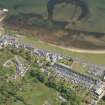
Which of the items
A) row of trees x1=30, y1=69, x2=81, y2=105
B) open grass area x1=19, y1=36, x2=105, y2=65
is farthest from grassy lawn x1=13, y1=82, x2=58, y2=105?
open grass area x1=19, y1=36, x2=105, y2=65

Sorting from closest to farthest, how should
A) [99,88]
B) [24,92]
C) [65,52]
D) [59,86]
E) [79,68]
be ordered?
[24,92] < [99,88] < [59,86] < [79,68] < [65,52]

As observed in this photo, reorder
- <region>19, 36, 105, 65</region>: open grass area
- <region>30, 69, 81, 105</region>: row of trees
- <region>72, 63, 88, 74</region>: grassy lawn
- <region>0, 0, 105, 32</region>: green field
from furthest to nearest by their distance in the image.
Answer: <region>0, 0, 105, 32</region>: green field → <region>19, 36, 105, 65</region>: open grass area → <region>72, 63, 88, 74</region>: grassy lawn → <region>30, 69, 81, 105</region>: row of trees

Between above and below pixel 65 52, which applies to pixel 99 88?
below

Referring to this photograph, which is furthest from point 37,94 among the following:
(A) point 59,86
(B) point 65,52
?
(B) point 65,52

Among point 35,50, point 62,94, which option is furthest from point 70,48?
point 62,94

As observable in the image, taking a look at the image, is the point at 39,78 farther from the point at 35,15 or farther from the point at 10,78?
the point at 35,15

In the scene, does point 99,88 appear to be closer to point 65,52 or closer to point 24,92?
point 65,52

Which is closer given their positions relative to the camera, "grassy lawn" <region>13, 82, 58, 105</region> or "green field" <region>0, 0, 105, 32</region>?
"grassy lawn" <region>13, 82, 58, 105</region>

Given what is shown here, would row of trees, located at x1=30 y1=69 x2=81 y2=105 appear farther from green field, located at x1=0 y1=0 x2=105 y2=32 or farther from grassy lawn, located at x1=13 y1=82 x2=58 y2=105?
green field, located at x1=0 y1=0 x2=105 y2=32
